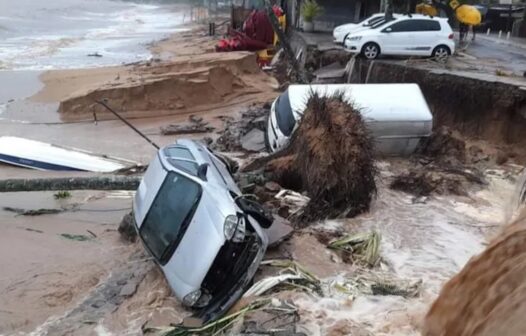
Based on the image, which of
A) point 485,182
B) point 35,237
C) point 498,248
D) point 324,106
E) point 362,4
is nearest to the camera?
point 498,248

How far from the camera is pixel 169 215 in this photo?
788 centimetres

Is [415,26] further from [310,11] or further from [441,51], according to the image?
[310,11]

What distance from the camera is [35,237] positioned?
37.1 ft

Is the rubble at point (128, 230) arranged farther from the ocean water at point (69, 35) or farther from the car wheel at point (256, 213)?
the ocean water at point (69, 35)

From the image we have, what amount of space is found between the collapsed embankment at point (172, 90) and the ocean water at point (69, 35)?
1042cm

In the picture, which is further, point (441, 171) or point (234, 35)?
point (234, 35)

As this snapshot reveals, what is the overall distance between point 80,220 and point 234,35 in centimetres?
2563

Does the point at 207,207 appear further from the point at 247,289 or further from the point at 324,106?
the point at 324,106

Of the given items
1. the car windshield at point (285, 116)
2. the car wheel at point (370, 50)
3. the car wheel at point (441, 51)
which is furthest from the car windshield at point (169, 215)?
the car wheel at point (441, 51)

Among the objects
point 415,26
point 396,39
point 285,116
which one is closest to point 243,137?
point 285,116

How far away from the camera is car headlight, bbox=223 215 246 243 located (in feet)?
23.5

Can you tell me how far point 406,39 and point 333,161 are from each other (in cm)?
1318

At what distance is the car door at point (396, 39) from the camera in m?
21.6

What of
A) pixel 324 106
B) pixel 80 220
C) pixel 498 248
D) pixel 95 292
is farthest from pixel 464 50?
pixel 498 248
